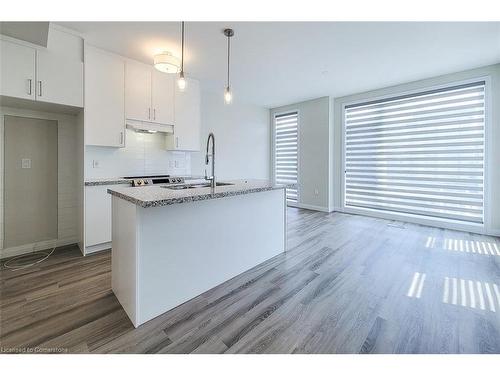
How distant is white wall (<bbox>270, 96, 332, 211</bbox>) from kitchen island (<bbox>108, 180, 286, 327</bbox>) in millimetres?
3467

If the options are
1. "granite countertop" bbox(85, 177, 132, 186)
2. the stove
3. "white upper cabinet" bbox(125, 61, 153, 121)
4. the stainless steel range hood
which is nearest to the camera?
"granite countertop" bbox(85, 177, 132, 186)

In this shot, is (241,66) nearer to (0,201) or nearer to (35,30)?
(35,30)

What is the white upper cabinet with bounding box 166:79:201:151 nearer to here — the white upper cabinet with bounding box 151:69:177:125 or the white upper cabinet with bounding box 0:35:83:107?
the white upper cabinet with bounding box 151:69:177:125

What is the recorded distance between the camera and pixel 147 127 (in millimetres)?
3738

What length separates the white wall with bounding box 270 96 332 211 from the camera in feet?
18.6

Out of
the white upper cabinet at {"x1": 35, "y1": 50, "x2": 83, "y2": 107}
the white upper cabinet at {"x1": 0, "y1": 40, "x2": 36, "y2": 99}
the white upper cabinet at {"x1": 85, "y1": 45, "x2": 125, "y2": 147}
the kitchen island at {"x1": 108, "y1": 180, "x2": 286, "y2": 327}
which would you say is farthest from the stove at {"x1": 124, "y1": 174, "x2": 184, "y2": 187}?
the white upper cabinet at {"x1": 0, "y1": 40, "x2": 36, "y2": 99}

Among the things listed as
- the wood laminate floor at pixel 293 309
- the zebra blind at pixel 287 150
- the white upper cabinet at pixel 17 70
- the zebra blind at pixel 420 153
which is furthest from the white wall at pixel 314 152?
the white upper cabinet at pixel 17 70

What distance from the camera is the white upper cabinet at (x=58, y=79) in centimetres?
272

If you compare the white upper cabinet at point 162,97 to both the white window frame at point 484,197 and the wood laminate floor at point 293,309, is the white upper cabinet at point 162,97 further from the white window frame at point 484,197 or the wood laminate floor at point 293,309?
the white window frame at point 484,197

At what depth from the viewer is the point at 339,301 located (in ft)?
6.64

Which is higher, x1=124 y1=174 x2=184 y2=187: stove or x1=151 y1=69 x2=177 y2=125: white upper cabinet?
x1=151 y1=69 x2=177 y2=125: white upper cabinet

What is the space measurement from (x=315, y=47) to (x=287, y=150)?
3474 millimetres

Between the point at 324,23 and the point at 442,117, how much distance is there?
3.11m
